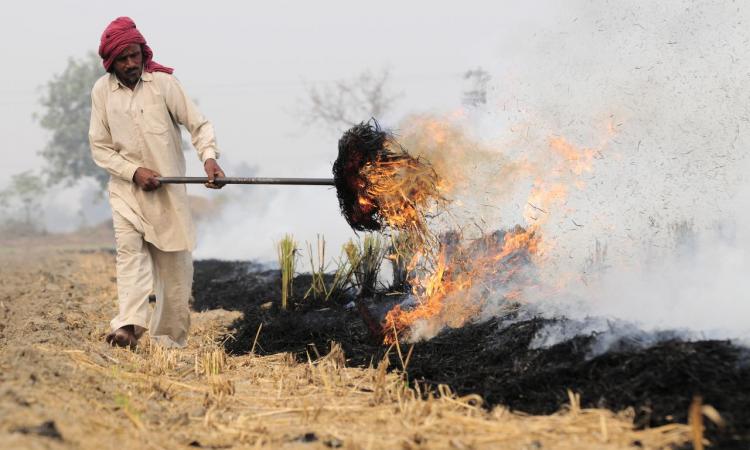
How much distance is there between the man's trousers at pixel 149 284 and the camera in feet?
19.5

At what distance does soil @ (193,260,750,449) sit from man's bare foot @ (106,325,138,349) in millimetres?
715

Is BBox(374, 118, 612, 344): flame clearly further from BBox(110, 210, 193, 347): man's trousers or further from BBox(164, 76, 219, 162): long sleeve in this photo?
BBox(110, 210, 193, 347): man's trousers

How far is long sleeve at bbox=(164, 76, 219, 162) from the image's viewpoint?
6.30 meters

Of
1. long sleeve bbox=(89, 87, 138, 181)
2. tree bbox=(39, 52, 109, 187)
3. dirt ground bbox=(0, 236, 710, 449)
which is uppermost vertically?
tree bbox=(39, 52, 109, 187)

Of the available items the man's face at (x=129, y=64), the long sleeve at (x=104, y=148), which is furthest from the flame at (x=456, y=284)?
the man's face at (x=129, y=64)

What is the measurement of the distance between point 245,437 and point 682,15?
5.25 m

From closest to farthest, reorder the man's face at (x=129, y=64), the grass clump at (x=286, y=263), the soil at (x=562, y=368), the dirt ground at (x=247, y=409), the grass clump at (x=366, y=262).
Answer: the dirt ground at (x=247, y=409)
the soil at (x=562, y=368)
the man's face at (x=129, y=64)
the grass clump at (x=286, y=263)
the grass clump at (x=366, y=262)

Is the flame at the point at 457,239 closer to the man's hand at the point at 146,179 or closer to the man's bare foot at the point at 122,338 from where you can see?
the man's hand at the point at 146,179

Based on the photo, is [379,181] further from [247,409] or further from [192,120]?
[247,409]

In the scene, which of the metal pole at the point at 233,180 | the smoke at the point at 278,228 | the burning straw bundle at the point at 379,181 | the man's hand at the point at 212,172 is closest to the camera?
the burning straw bundle at the point at 379,181

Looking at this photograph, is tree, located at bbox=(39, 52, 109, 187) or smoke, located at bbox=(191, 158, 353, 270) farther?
tree, located at bbox=(39, 52, 109, 187)

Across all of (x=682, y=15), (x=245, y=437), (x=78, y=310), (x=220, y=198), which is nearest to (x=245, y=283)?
(x=78, y=310)

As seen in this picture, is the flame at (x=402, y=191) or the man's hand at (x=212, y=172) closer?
the flame at (x=402, y=191)

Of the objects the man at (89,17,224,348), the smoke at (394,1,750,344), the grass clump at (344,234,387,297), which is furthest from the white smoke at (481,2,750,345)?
the man at (89,17,224,348)
